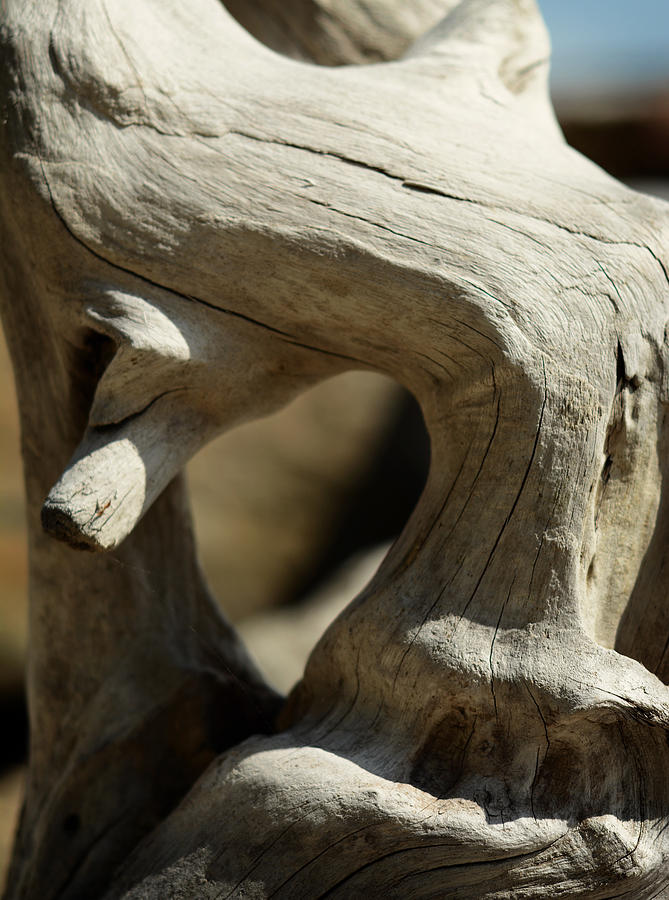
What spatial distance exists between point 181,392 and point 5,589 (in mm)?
2897

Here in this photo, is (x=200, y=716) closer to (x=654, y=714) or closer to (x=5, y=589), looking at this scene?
(x=654, y=714)

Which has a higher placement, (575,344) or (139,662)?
(575,344)

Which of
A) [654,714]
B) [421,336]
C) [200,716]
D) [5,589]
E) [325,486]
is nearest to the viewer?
[654,714]

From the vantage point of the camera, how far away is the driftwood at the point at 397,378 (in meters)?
1.12

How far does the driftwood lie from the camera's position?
1124 millimetres

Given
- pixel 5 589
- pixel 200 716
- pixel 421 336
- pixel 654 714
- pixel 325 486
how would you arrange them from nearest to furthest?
pixel 654 714
pixel 421 336
pixel 200 716
pixel 5 589
pixel 325 486

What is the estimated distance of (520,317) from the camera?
1162 mm

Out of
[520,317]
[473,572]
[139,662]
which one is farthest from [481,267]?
[139,662]

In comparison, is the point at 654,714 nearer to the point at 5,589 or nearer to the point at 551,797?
the point at 551,797

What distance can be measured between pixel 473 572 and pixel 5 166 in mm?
836

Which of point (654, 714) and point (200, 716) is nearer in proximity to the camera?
point (654, 714)

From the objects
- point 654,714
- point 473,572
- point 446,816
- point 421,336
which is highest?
point 421,336

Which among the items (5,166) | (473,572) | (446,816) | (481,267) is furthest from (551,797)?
(5,166)

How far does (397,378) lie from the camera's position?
1347 millimetres
